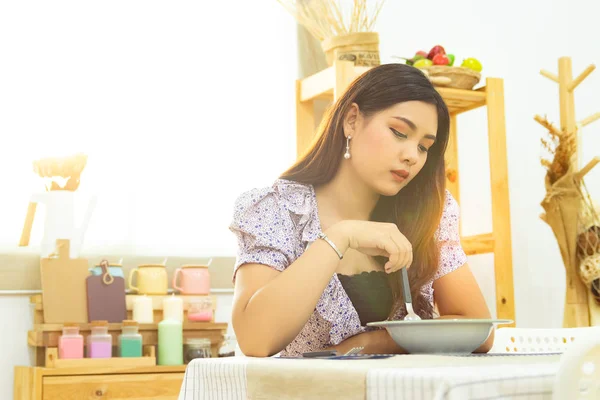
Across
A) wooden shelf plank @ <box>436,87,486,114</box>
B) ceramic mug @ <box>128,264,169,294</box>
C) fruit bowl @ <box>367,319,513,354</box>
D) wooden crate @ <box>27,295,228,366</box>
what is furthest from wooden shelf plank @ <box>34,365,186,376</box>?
fruit bowl @ <box>367,319,513,354</box>

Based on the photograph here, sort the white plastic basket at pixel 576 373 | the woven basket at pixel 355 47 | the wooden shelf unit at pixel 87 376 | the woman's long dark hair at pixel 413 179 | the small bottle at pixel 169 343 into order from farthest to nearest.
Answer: the woven basket at pixel 355 47
the small bottle at pixel 169 343
the wooden shelf unit at pixel 87 376
the woman's long dark hair at pixel 413 179
the white plastic basket at pixel 576 373

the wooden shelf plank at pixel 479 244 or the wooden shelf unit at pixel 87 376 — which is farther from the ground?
the wooden shelf plank at pixel 479 244

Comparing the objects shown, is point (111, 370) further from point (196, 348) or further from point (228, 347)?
point (228, 347)

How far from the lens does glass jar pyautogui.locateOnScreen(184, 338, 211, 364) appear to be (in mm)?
2775

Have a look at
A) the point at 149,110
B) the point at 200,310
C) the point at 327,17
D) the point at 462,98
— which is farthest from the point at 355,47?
the point at 200,310

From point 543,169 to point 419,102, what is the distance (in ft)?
6.44

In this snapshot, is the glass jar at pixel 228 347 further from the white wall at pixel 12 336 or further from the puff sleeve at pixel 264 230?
the puff sleeve at pixel 264 230

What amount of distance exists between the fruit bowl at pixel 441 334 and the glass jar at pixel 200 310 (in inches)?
66.1

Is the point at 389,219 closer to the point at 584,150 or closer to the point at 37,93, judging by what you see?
the point at 37,93

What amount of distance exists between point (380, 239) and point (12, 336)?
1.71 metres

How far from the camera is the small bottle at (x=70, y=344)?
260 centimetres

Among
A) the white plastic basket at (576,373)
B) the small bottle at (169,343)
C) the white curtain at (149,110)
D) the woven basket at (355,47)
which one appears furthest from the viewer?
the woven basket at (355,47)

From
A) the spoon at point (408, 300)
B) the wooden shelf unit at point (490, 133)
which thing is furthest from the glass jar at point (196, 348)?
the spoon at point (408, 300)

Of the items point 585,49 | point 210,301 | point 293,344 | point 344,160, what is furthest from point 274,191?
point 585,49
